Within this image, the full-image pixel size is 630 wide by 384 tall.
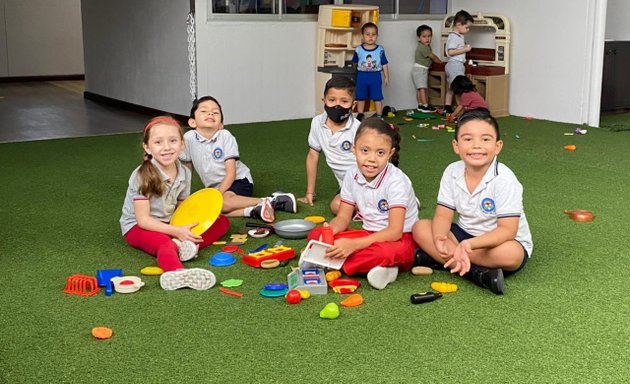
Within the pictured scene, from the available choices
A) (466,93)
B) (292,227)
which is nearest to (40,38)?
(466,93)

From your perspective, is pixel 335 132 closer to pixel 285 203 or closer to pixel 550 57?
pixel 285 203

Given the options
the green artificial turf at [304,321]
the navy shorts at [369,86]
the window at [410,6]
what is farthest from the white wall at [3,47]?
the green artificial turf at [304,321]

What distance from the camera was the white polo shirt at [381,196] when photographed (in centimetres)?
370

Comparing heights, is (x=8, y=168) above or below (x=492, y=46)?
below

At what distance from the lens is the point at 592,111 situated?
8.67m

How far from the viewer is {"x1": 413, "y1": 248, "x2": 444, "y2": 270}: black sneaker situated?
12.2 ft

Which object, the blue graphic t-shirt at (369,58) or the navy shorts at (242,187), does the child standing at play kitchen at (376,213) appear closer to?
the navy shorts at (242,187)

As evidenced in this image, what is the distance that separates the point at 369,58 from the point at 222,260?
536 centimetres

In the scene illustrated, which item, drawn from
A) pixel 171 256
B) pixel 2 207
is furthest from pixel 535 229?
pixel 2 207

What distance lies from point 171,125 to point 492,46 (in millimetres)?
6334

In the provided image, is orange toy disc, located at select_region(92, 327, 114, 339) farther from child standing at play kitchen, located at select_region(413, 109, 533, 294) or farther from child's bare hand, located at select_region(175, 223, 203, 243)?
child standing at play kitchen, located at select_region(413, 109, 533, 294)

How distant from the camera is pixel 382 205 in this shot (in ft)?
12.4

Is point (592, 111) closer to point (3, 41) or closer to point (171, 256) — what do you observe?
point (171, 256)

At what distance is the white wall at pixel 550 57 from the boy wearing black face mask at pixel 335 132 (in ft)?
14.9
